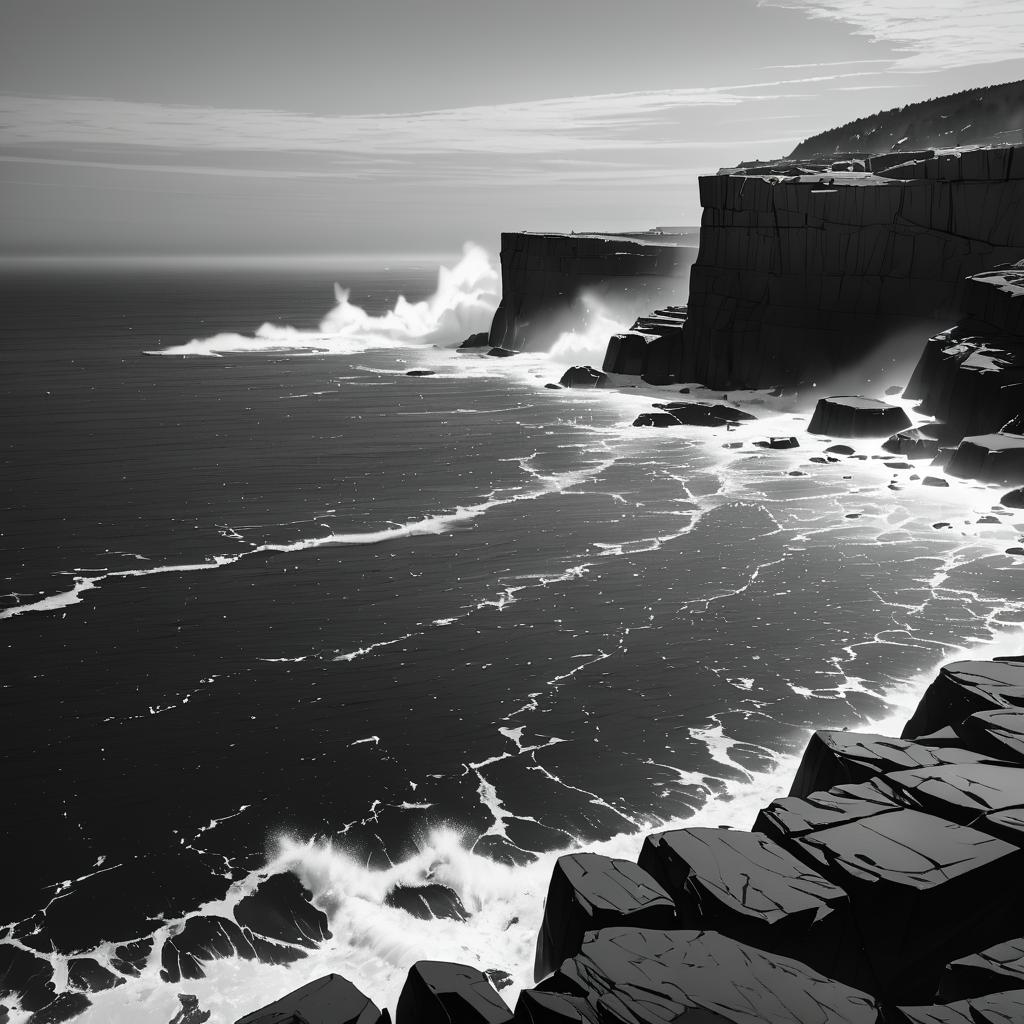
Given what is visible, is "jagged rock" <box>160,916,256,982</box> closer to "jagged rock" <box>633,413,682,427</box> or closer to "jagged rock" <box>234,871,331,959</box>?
"jagged rock" <box>234,871,331,959</box>

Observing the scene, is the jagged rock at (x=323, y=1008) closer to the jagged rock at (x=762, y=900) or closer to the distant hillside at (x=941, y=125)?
the jagged rock at (x=762, y=900)

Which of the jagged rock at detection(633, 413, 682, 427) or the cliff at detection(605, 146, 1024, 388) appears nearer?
the cliff at detection(605, 146, 1024, 388)

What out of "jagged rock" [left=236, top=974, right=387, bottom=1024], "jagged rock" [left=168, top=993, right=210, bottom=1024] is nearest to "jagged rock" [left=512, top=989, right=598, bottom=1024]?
"jagged rock" [left=236, top=974, right=387, bottom=1024]

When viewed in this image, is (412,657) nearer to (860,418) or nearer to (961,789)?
(961,789)

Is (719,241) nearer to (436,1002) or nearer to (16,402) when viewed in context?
(16,402)

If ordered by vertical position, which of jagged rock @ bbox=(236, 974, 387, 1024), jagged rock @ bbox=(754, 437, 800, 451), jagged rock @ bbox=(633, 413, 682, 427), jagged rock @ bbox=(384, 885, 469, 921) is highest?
jagged rock @ bbox=(236, 974, 387, 1024)
